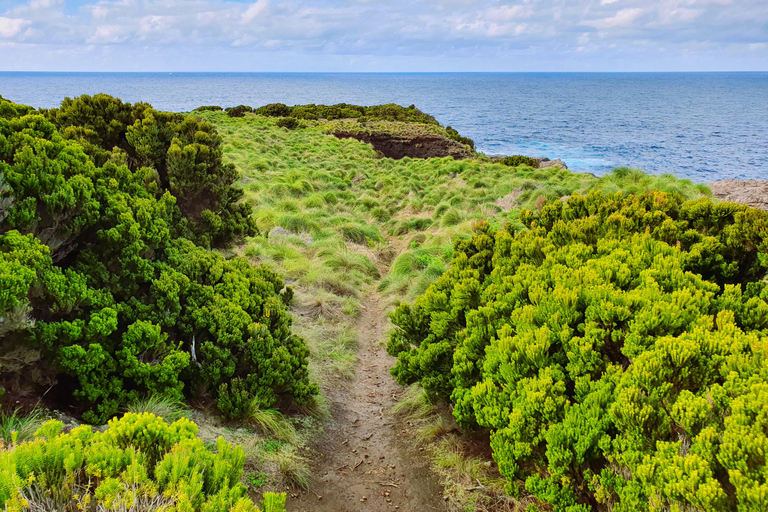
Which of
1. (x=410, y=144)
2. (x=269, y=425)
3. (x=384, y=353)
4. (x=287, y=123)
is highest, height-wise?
(x=287, y=123)

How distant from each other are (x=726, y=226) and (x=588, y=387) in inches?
95.4

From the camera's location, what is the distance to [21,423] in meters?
3.05

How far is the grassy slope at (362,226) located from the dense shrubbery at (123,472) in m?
1.55

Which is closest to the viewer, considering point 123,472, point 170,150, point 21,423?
point 123,472

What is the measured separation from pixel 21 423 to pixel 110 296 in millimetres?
1121

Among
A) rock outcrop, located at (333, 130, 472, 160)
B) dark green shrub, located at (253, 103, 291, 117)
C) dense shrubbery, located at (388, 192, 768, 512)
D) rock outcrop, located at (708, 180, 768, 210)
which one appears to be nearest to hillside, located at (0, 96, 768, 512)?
dense shrubbery, located at (388, 192, 768, 512)

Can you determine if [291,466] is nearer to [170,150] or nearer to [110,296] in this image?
[110,296]

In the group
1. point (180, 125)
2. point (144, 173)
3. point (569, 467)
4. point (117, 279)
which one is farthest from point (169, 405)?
point (180, 125)

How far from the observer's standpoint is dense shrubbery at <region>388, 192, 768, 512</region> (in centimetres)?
230

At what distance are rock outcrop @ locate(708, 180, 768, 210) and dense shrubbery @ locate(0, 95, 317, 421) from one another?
9.87 metres

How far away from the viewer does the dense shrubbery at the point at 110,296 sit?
10.9 feet

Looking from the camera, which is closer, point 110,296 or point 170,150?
point 110,296

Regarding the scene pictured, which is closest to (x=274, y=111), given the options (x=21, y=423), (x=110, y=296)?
(x=110, y=296)

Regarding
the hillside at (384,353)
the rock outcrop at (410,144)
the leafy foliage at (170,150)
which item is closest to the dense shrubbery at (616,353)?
the hillside at (384,353)
